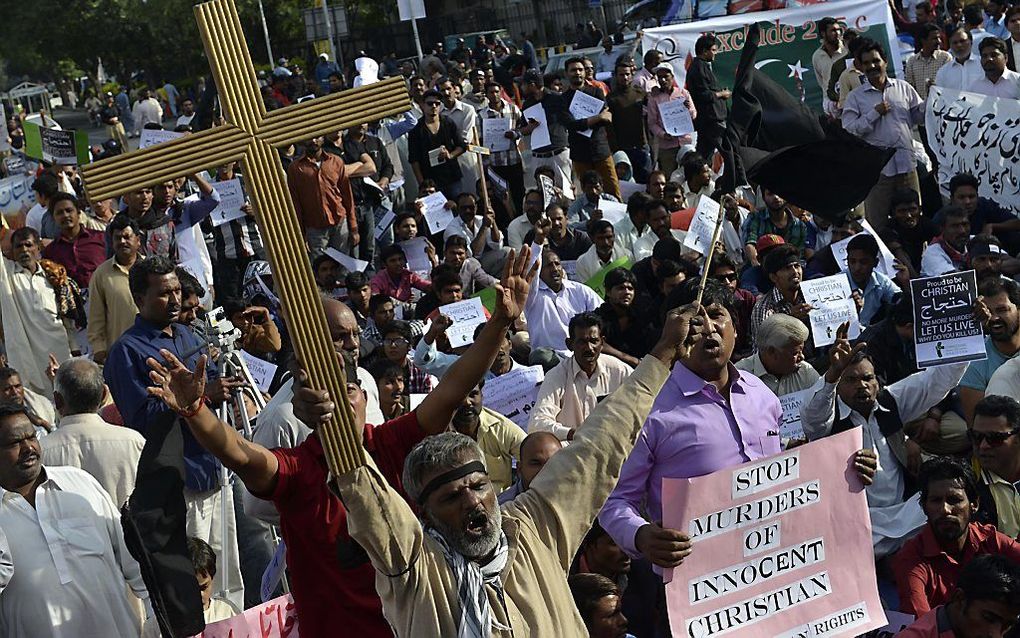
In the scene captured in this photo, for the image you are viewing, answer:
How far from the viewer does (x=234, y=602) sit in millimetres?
6559

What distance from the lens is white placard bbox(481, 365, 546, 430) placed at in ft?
28.2

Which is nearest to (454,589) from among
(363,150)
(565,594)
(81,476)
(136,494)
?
(565,594)

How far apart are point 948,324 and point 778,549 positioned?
249cm

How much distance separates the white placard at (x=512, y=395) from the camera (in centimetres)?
861

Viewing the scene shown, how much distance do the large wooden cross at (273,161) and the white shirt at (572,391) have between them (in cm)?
400

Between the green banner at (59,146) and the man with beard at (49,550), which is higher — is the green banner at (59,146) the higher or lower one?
the lower one

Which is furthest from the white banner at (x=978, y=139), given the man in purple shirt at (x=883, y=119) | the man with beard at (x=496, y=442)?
the man with beard at (x=496, y=442)

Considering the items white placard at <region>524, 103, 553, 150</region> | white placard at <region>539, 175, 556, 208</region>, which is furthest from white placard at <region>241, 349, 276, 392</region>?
white placard at <region>524, 103, 553, 150</region>

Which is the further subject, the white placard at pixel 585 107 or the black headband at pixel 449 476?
the white placard at pixel 585 107

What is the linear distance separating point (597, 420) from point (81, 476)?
2.69m

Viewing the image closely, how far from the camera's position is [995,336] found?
744 centimetres

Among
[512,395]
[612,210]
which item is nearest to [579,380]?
[512,395]

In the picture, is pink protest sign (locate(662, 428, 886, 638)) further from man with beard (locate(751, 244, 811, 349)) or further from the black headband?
man with beard (locate(751, 244, 811, 349))

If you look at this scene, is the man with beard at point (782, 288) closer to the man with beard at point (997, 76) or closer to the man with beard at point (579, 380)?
the man with beard at point (579, 380)
